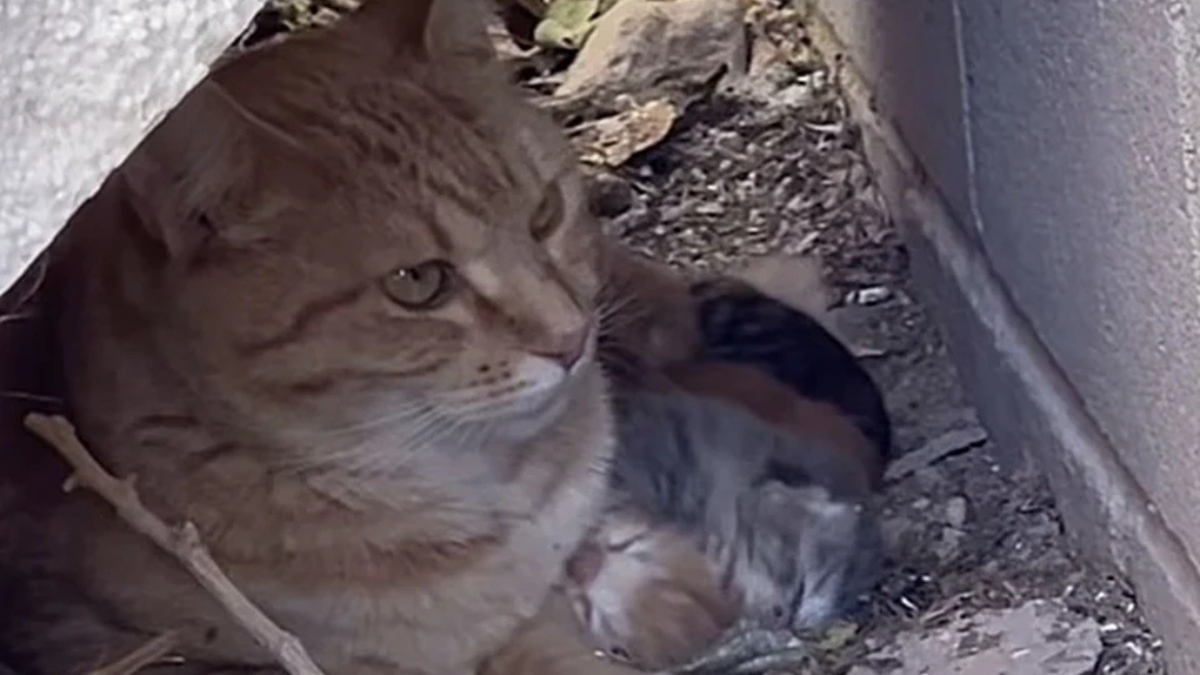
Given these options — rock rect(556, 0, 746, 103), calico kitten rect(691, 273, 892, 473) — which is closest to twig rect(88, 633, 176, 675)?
calico kitten rect(691, 273, 892, 473)

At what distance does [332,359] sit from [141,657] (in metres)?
0.26

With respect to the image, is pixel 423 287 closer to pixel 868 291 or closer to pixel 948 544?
pixel 948 544

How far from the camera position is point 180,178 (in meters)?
1.75

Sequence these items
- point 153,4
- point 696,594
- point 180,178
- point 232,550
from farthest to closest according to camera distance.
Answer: point 696,594 → point 232,550 → point 180,178 → point 153,4

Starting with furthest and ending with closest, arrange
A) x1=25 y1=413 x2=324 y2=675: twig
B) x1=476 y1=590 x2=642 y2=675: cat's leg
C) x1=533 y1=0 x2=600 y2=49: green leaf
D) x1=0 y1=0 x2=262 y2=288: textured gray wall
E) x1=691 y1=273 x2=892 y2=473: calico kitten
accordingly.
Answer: x1=533 y1=0 x2=600 y2=49: green leaf → x1=691 y1=273 x2=892 y2=473: calico kitten → x1=476 y1=590 x2=642 y2=675: cat's leg → x1=25 y1=413 x2=324 y2=675: twig → x1=0 y1=0 x2=262 y2=288: textured gray wall

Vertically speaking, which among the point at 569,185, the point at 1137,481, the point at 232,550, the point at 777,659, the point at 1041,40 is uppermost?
the point at 1041,40

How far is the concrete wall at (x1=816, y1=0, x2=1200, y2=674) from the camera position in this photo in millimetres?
1713

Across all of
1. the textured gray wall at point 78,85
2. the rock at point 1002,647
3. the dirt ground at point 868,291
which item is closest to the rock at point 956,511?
the dirt ground at point 868,291

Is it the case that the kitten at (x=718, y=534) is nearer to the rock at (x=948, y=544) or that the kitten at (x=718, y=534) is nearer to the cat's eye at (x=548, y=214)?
the rock at (x=948, y=544)

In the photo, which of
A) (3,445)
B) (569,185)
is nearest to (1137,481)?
(569,185)

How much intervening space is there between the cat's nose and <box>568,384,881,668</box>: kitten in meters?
0.34

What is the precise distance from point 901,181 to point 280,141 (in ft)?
3.15

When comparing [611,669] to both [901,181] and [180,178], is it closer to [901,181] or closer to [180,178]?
[180,178]

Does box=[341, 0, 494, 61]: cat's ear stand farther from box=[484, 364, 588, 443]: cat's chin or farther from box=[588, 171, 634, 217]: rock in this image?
box=[588, 171, 634, 217]: rock
